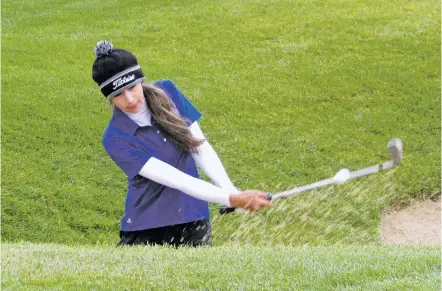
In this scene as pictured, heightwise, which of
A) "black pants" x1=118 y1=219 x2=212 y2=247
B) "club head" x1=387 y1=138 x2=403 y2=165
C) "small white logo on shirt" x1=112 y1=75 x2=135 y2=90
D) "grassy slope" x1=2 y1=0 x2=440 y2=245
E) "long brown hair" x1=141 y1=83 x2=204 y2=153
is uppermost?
"small white logo on shirt" x1=112 y1=75 x2=135 y2=90

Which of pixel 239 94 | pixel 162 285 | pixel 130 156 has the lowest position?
pixel 239 94

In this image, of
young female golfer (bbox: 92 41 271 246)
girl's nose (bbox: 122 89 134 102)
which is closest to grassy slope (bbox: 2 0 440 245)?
young female golfer (bbox: 92 41 271 246)

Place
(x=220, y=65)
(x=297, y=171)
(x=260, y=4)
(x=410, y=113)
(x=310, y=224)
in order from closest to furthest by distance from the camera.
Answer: (x=310, y=224)
(x=297, y=171)
(x=410, y=113)
(x=220, y=65)
(x=260, y=4)

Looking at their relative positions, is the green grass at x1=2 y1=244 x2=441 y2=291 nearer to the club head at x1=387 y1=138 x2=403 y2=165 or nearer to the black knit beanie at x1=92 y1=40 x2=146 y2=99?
the club head at x1=387 y1=138 x2=403 y2=165

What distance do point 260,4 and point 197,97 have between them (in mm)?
6520

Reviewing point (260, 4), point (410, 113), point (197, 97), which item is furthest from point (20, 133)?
point (260, 4)

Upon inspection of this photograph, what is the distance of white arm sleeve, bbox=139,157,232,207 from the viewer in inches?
221

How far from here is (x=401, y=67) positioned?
16.8m

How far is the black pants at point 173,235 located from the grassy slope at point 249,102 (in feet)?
14.3

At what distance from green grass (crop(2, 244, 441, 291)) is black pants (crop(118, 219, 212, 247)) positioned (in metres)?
0.32

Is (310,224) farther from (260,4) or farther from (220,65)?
(260,4)

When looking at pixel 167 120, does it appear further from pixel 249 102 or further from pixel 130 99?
pixel 249 102

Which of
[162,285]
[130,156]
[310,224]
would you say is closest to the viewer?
[162,285]

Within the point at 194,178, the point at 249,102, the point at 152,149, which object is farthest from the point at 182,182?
the point at 249,102
